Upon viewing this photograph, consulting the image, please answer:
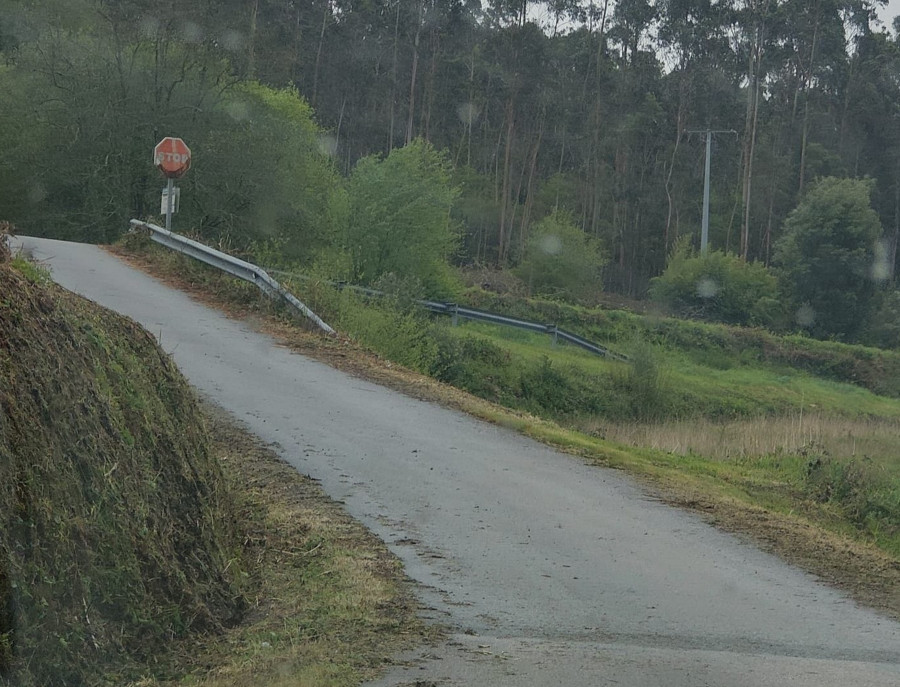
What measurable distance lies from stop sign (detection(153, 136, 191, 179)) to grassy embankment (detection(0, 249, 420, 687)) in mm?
16794

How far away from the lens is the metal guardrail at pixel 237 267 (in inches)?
750

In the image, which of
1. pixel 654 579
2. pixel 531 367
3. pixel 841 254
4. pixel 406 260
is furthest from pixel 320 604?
pixel 841 254

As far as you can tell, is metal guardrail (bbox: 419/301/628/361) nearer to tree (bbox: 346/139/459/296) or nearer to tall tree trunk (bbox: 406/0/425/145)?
tree (bbox: 346/139/459/296)

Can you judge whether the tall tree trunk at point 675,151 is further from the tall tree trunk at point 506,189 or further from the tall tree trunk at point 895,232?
the tall tree trunk at point 895,232

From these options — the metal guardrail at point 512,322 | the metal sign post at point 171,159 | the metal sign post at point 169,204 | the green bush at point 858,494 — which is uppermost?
the metal sign post at point 171,159

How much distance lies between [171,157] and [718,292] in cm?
4456

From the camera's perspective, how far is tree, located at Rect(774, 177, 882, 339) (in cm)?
6650

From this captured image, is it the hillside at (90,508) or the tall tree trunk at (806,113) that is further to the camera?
the tall tree trunk at (806,113)

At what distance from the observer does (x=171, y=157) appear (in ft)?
80.3

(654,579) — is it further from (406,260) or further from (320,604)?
(406,260)

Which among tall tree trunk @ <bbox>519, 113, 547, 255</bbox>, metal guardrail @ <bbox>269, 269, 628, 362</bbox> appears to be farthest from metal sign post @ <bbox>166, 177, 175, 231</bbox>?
tall tree trunk @ <bbox>519, 113, 547, 255</bbox>

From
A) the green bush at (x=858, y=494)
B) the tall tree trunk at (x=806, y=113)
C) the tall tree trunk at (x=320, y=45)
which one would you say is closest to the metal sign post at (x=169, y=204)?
the green bush at (x=858, y=494)

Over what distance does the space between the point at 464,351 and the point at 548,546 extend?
823 inches

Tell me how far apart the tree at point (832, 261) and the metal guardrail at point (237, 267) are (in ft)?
164
